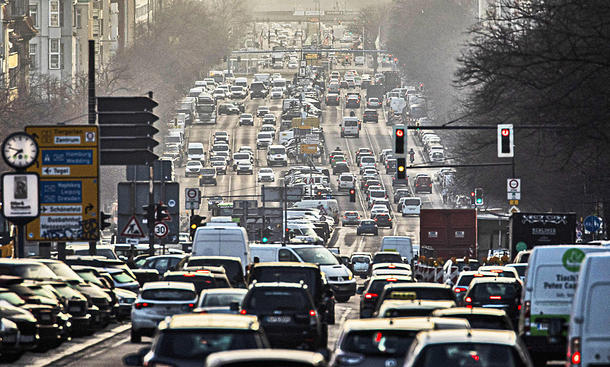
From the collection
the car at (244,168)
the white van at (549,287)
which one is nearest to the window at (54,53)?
the car at (244,168)

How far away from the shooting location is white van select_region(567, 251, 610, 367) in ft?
59.6

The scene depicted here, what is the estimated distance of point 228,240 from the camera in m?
42.5

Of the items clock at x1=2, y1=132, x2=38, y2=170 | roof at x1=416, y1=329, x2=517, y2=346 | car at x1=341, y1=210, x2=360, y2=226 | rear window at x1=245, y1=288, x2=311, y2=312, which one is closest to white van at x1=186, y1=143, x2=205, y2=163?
car at x1=341, y1=210, x2=360, y2=226

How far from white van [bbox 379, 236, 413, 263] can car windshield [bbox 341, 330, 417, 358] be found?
48.5m

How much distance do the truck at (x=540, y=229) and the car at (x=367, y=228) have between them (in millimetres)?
49973

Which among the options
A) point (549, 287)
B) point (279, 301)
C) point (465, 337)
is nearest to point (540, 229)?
point (549, 287)

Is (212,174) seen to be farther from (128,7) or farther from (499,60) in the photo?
(499,60)

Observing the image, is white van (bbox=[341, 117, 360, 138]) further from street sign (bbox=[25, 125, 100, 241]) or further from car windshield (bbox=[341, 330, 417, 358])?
car windshield (bbox=[341, 330, 417, 358])

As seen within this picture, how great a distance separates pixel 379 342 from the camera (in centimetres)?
1770

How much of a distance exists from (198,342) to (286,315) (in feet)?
26.9

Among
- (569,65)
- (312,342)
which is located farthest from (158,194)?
(312,342)

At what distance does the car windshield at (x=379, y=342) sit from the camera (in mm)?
17594

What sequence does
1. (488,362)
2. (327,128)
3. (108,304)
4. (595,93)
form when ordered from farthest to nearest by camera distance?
1. (327,128)
2. (595,93)
3. (108,304)
4. (488,362)

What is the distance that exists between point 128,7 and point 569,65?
515ft
